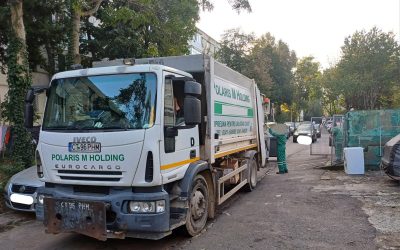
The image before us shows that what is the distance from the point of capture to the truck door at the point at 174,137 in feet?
17.7

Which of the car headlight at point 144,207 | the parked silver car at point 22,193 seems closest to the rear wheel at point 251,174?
the parked silver car at point 22,193

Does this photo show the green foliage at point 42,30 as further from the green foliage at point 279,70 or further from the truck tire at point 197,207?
the green foliage at point 279,70

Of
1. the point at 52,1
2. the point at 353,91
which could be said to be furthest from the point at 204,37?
the point at 52,1

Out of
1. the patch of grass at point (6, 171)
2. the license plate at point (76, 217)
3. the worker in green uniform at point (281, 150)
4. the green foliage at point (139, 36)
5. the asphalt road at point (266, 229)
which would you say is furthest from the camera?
the green foliage at point (139, 36)

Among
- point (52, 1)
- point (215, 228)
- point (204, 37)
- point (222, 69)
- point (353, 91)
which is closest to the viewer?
point (215, 228)

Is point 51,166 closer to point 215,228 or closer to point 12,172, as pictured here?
point 215,228

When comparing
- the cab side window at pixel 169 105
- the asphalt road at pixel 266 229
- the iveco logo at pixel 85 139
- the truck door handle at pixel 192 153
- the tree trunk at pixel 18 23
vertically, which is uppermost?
the tree trunk at pixel 18 23

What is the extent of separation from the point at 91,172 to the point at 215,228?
251cm

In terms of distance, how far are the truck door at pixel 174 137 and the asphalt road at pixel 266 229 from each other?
1216 millimetres

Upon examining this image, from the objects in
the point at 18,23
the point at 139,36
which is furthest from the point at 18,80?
the point at 139,36

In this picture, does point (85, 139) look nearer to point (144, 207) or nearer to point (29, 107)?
point (144, 207)

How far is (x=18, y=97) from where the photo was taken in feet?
35.7

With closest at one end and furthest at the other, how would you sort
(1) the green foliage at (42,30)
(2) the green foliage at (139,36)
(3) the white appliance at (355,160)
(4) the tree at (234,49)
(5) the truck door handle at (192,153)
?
(5) the truck door handle at (192,153) → (3) the white appliance at (355,160) → (1) the green foliage at (42,30) → (2) the green foliage at (139,36) → (4) the tree at (234,49)

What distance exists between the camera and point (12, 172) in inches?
400
